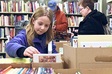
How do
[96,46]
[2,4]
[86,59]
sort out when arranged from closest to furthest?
[86,59] < [96,46] < [2,4]

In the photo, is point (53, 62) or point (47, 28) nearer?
point (53, 62)

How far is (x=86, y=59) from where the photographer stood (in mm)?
1069

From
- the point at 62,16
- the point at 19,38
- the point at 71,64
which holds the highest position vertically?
the point at 62,16

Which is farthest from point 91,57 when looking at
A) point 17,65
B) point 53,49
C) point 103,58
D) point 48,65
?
point 53,49

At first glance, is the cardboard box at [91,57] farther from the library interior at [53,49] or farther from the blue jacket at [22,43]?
the blue jacket at [22,43]

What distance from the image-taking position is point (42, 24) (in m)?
1.63

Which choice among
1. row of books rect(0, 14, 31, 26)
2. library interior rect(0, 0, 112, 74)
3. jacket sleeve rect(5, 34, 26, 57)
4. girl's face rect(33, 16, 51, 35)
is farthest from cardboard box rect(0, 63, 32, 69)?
row of books rect(0, 14, 31, 26)

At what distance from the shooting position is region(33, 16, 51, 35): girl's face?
1.61 meters

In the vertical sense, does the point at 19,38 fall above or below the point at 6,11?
below

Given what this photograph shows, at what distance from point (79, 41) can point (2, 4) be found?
4.66 m

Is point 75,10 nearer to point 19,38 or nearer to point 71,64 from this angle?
point 19,38

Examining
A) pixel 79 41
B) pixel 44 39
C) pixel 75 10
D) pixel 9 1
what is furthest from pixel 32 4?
pixel 79 41

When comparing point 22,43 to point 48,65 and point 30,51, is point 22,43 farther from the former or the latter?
point 48,65

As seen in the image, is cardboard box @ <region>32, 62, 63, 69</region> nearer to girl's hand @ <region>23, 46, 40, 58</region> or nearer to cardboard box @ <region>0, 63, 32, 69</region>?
cardboard box @ <region>0, 63, 32, 69</region>
